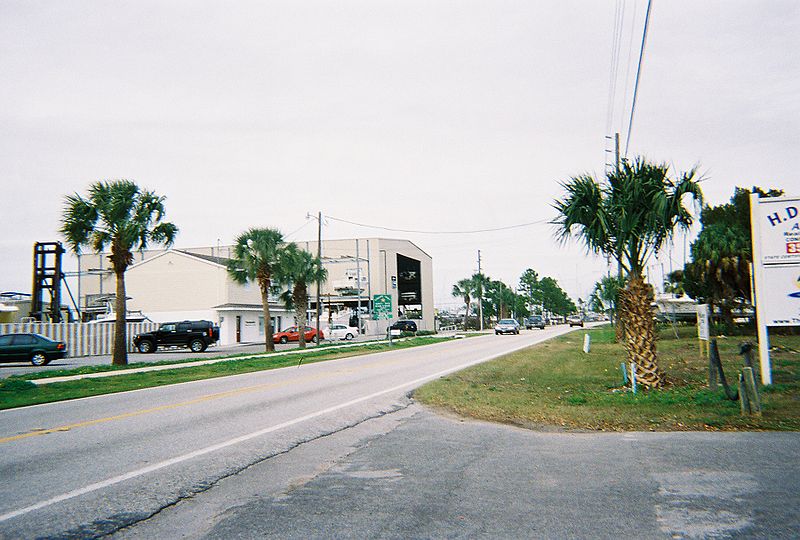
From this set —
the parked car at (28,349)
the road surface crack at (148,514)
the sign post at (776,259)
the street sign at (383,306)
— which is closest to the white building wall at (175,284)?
the street sign at (383,306)

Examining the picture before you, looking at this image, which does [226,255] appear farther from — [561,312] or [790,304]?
[561,312]

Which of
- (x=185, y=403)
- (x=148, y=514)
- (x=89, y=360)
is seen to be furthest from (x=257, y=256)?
(x=148, y=514)

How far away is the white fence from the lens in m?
34.2

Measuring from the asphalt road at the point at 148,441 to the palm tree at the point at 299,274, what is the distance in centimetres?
2375

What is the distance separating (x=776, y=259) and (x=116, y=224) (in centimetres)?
2389

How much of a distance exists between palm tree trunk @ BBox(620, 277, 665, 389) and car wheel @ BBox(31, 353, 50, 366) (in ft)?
88.8

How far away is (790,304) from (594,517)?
10.3m

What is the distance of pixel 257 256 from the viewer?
39750mm

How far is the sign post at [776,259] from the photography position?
13.3 metres

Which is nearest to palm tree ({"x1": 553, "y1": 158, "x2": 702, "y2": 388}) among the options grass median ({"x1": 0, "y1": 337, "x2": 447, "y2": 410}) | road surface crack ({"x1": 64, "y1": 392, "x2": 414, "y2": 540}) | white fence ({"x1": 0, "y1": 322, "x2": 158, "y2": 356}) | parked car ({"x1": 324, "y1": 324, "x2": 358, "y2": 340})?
road surface crack ({"x1": 64, "y1": 392, "x2": 414, "y2": 540})

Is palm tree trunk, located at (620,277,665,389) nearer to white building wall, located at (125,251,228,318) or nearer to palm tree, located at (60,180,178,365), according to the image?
palm tree, located at (60,180,178,365)

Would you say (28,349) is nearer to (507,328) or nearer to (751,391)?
(751,391)

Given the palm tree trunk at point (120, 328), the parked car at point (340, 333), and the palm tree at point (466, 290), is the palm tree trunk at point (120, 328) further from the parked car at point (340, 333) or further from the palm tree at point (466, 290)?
the palm tree at point (466, 290)

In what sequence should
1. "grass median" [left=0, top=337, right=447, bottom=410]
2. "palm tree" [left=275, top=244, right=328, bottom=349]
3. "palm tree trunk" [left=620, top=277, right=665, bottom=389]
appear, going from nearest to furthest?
"palm tree trunk" [left=620, top=277, right=665, bottom=389] → "grass median" [left=0, top=337, right=447, bottom=410] → "palm tree" [left=275, top=244, right=328, bottom=349]
